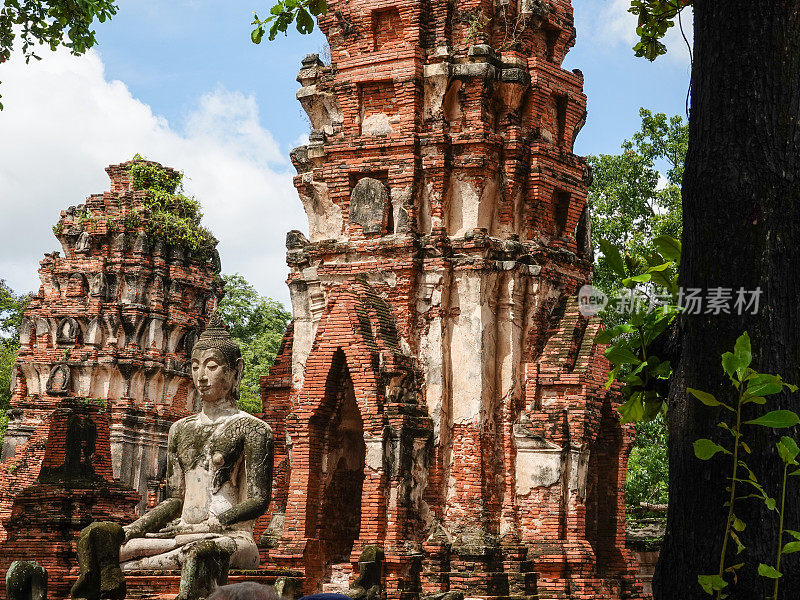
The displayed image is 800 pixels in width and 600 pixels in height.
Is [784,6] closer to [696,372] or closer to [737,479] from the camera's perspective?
[696,372]

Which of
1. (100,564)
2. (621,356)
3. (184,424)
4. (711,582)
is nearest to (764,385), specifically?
(711,582)

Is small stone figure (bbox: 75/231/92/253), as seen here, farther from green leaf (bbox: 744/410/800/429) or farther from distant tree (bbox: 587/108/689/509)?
green leaf (bbox: 744/410/800/429)

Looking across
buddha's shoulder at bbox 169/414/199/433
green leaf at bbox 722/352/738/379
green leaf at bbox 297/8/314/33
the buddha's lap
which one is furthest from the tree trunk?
buddha's shoulder at bbox 169/414/199/433

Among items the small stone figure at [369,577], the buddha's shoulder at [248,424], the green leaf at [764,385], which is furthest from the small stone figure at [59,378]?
the green leaf at [764,385]

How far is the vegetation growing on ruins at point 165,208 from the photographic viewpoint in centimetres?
2683

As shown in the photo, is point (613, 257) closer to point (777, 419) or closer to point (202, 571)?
point (777, 419)

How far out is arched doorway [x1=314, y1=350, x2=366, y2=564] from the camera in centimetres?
1364

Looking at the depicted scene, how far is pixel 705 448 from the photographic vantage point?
11.4ft

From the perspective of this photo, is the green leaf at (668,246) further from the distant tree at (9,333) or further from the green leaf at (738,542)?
the distant tree at (9,333)

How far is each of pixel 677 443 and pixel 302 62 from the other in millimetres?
12927

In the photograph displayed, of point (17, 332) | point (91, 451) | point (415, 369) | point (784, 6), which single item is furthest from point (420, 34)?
point (17, 332)

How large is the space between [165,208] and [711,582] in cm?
2475

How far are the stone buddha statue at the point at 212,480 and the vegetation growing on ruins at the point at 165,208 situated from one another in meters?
15.6

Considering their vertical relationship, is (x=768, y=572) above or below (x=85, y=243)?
below
